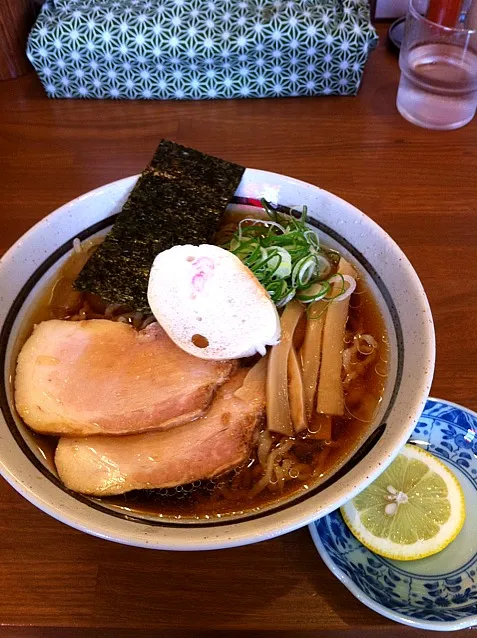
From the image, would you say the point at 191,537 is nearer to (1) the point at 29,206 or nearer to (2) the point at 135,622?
(2) the point at 135,622

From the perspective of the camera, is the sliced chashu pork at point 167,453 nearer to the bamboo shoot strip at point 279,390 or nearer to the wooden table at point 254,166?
the bamboo shoot strip at point 279,390

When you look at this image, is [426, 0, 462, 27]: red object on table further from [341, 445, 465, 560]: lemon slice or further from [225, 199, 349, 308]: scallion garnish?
[341, 445, 465, 560]: lemon slice

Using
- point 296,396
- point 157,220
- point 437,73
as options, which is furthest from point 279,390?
point 437,73

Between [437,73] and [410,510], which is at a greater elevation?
[437,73]

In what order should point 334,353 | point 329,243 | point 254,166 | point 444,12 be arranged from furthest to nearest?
point 444,12 → point 254,166 → point 329,243 → point 334,353

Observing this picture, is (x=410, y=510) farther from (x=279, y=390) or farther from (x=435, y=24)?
(x=435, y=24)

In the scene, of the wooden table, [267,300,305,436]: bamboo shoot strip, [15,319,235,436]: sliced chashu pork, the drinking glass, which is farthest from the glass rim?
[15,319,235,436]: sliced chashu pork
